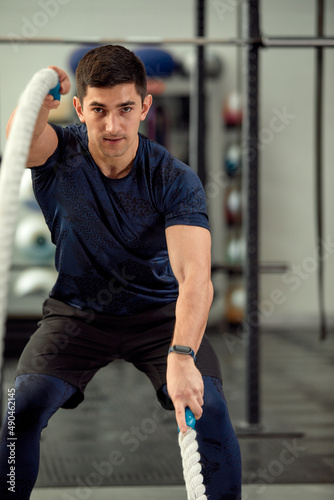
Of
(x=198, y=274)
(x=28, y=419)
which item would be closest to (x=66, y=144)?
(x=198, y=274)

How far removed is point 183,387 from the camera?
4.48ft

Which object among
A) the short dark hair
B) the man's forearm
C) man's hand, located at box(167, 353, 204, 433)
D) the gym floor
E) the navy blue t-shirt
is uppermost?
the short dark hair

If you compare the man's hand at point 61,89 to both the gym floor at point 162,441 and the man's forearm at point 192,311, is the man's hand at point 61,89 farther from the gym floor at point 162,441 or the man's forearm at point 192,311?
the gym floor at point 162,441

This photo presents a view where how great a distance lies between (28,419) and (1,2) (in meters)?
5.77

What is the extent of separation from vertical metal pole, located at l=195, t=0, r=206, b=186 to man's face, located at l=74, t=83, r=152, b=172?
2.19 metres

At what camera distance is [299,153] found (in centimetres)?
704

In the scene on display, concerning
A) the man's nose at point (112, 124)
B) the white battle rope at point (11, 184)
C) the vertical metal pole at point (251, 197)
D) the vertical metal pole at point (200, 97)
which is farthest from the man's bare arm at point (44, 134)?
the vertical metal pole at point (200, 97)

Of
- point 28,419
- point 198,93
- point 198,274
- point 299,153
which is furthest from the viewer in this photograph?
point 299,153

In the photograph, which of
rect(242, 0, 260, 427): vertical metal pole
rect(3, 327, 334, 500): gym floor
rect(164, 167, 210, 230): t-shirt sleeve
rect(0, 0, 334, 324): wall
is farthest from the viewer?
rect(0, 0, 334, 324): wall

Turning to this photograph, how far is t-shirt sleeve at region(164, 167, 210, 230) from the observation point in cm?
170

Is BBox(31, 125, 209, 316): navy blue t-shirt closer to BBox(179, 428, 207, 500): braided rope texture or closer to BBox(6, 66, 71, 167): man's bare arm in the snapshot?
BBox(6, 66, 71, 167): man's bare arm

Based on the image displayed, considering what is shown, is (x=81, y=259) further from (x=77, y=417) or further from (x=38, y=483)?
(x=77, y=417)

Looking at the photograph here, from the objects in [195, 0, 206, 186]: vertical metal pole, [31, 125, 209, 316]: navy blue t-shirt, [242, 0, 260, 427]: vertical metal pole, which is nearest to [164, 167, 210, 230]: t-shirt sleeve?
[31, 125, 209, 316]: navy blue t-shirt

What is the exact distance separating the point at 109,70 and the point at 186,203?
1.31 feet
